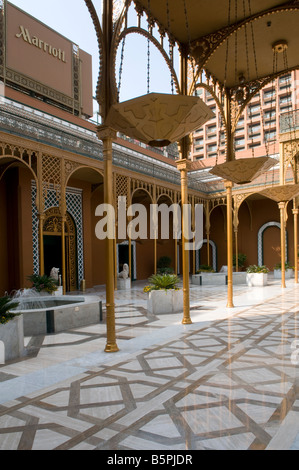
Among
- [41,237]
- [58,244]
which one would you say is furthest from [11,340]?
[58,244]

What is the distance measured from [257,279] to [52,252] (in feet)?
28.8

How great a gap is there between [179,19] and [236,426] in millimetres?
6594

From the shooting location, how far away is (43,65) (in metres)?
15.3

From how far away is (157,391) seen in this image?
351cm

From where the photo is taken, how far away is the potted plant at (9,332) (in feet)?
15.8

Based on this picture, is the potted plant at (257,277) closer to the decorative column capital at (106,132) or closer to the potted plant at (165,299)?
the potted plant at (165,299)

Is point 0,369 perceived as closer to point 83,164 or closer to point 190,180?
point 83,164

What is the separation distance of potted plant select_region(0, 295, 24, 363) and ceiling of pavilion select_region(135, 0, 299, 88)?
4821 millimetres

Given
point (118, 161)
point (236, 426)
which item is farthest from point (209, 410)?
point (118, 161)

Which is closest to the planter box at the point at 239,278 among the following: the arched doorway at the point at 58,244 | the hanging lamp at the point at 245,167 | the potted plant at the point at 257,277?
the potted plant at the point at 257,277

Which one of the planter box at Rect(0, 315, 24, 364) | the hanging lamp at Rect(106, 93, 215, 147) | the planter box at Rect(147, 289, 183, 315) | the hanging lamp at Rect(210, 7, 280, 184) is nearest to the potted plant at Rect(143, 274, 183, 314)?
the planter box at Rect(147, 289, 183, 315)

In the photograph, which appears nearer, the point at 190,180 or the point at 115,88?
the point at 115,88
